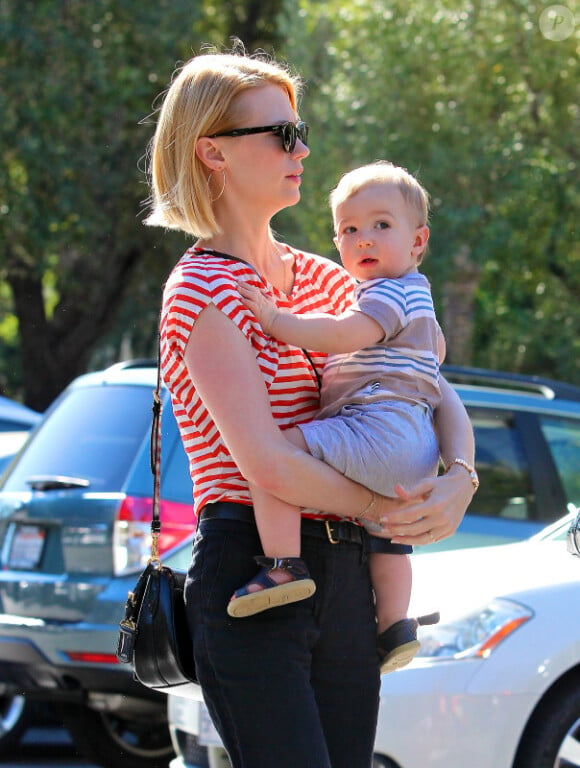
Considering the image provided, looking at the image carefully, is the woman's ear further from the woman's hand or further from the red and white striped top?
the woman's hand

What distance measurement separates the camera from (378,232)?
256 cm

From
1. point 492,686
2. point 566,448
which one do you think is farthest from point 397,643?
point 566,448

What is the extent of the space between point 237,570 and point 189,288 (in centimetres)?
50

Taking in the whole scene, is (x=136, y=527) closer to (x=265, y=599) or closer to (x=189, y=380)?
(x=189, y=380)

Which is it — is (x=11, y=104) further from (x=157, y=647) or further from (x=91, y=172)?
(x=157, y=647)

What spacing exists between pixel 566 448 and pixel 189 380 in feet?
13.0

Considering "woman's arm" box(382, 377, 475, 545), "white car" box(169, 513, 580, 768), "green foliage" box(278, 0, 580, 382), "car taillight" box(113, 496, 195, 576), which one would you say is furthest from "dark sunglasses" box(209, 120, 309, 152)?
"green foliage" box(278, 0, 580, 382)

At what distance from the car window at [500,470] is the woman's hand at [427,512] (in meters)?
3.42

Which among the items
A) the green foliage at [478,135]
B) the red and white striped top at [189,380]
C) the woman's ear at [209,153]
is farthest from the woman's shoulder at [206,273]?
the green foliage at [478,135]

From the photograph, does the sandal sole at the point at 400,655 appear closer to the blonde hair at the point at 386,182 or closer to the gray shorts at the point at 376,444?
the gray shorts at the point at 376,444

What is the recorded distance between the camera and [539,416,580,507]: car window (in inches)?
234

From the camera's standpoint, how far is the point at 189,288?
228 centimetres

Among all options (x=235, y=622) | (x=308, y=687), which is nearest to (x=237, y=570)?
(x=235, y=622)

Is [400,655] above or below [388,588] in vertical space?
below
